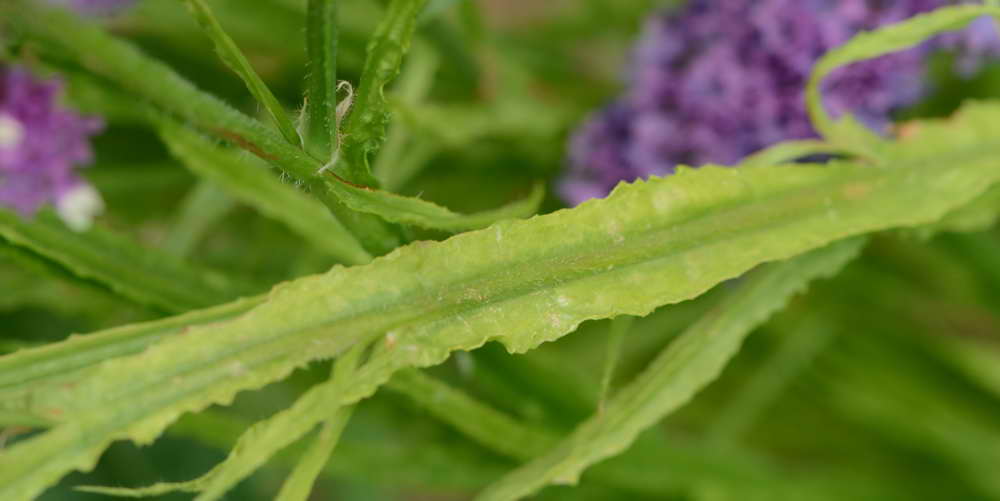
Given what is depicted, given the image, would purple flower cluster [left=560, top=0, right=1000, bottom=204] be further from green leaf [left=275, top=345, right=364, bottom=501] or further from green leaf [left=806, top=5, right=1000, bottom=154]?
green leaf [left=275, top=345, right=364, bottom=501]

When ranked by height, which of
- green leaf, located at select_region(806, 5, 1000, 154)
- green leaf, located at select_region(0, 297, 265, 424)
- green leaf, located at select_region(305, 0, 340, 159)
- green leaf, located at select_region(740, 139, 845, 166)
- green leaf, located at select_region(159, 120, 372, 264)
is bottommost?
green leaf, located at select_region(0, 297, 265, 424)

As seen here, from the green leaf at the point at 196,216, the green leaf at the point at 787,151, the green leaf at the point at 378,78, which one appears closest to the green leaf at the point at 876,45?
the green leaf at the point at 787,151

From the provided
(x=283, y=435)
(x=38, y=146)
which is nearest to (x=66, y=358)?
(x=283, y=435)

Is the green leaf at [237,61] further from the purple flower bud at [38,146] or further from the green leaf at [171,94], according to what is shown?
the purple flower bud at [38,146]

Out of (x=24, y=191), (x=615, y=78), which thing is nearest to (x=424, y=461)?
(x=24, y=191)

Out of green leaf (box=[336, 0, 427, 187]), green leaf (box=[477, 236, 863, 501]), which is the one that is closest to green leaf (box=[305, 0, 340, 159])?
green leaf (box=[336, 0, 427, 187])
